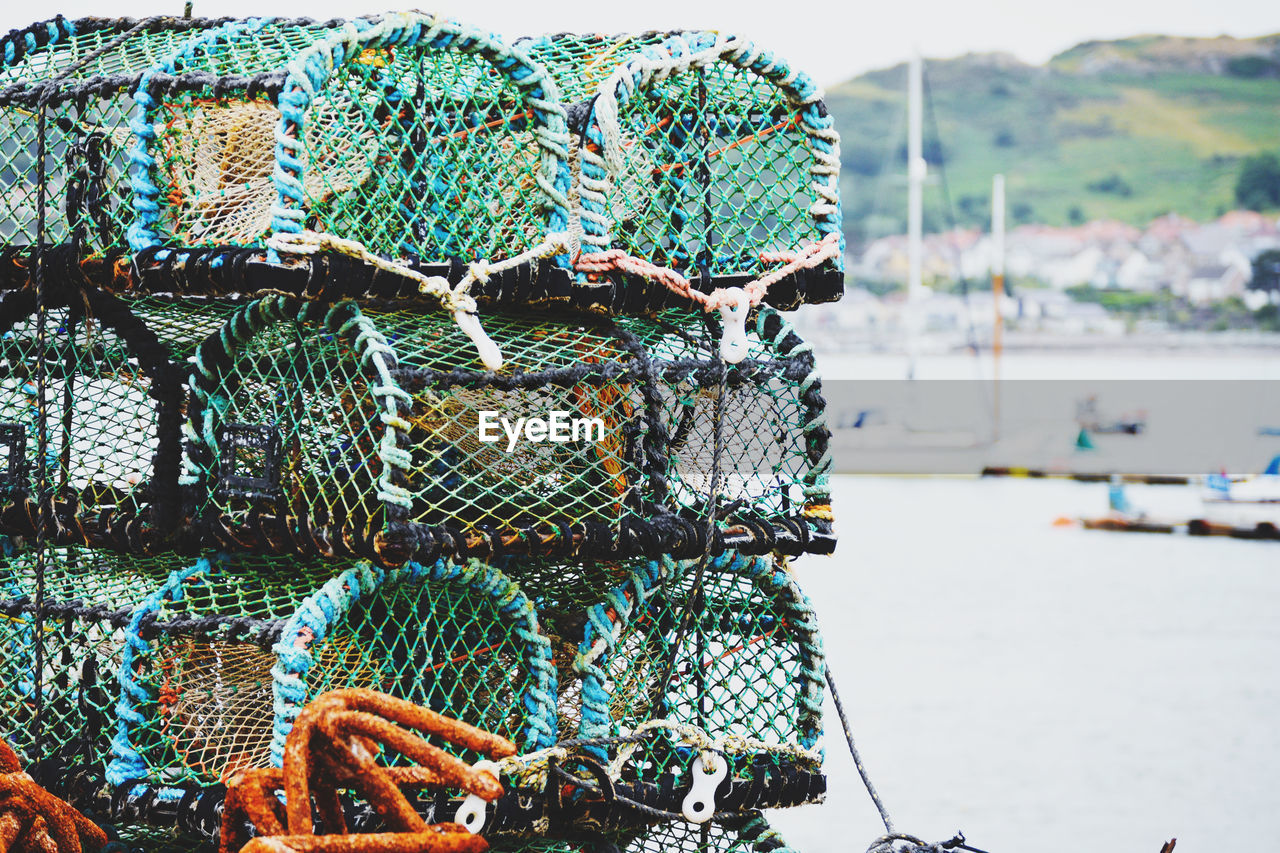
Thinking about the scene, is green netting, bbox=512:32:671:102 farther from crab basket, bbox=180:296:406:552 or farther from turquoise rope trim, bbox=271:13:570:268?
crab basket, bbox=180:296:406:552

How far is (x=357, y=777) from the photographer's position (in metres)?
2.19

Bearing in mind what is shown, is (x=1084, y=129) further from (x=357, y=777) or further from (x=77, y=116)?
(x=357, y=777)

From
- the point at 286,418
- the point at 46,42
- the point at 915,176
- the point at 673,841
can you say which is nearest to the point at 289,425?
the point at 286,418

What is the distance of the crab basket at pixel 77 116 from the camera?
2820mm

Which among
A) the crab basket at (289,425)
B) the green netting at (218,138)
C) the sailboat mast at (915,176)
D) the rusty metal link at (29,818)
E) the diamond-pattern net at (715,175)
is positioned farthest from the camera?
the sailboat mast at (915,176)

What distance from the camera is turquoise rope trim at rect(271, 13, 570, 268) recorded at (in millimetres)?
2523

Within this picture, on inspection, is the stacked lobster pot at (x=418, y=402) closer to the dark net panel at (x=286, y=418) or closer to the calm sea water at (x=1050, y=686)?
the dark net panel at (x=286, y=418)

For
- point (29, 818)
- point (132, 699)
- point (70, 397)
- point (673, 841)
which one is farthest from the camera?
point (673, 841)

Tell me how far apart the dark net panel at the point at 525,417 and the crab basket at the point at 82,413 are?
490mm

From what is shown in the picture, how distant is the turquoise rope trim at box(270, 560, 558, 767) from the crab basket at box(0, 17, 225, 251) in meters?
0.88

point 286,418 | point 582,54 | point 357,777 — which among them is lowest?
point 357,777

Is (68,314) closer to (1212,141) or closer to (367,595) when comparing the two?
(367,595)

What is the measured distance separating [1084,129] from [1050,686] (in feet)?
343

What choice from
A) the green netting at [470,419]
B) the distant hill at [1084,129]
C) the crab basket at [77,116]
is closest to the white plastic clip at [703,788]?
the green netting at [470,419]
